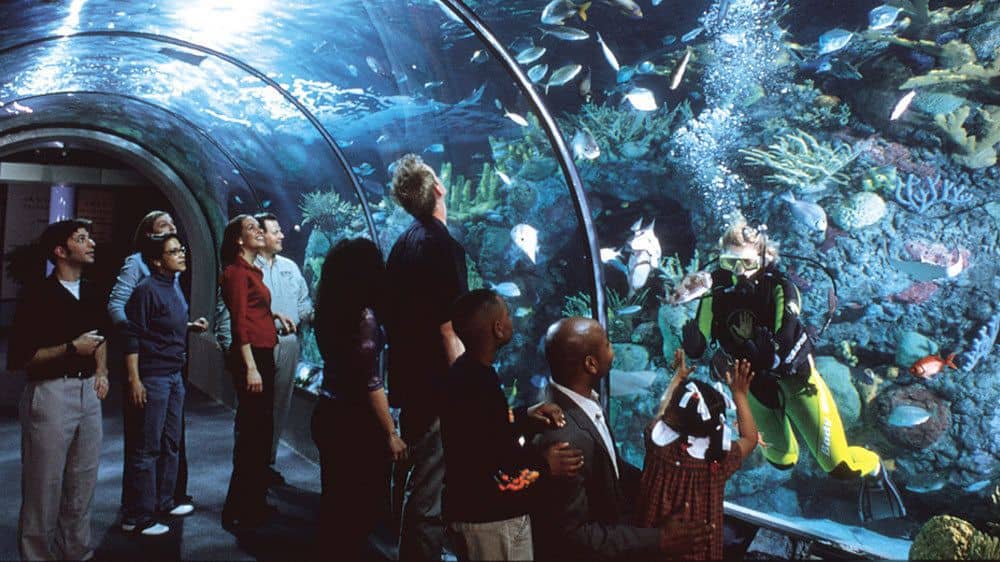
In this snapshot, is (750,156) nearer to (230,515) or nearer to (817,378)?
(817,378)

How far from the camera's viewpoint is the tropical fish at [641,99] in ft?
15.4

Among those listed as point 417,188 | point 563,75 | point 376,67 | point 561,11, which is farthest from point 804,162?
point 376,67

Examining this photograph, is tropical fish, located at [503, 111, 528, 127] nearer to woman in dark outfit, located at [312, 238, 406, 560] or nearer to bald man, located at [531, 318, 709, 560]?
woman in dark outfit, located at [312, 238, 406, 560]

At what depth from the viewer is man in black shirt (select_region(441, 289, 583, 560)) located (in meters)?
2.70

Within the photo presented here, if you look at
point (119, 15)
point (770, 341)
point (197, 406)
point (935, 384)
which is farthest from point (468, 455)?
point (197, 406)

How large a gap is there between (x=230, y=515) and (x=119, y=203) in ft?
43.6

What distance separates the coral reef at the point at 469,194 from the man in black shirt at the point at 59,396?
273 centimetres

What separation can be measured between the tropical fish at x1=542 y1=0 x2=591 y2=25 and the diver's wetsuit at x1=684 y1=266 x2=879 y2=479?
5.73 ft

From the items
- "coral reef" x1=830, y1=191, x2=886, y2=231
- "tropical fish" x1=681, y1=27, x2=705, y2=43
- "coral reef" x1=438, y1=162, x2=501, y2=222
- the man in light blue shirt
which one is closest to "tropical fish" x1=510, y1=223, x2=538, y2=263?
"coral reef" x1=438, y1=162, x2=501, y2=222

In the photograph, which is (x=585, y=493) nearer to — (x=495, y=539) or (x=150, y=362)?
(x=495, y=539)

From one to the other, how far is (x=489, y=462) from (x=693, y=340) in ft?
7.44

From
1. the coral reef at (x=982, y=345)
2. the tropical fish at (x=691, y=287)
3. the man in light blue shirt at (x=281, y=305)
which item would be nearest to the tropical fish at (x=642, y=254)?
the tropical fish at (x=691, y=287)

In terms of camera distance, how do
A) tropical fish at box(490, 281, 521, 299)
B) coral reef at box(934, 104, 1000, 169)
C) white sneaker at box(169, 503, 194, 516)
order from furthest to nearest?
tropical fish at box(490, 281, 521, 299)
white sneaker at box(169, 503, 194, 516)
coral reef at box(934, 104, 1000, 169)

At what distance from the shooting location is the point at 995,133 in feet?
12.1
